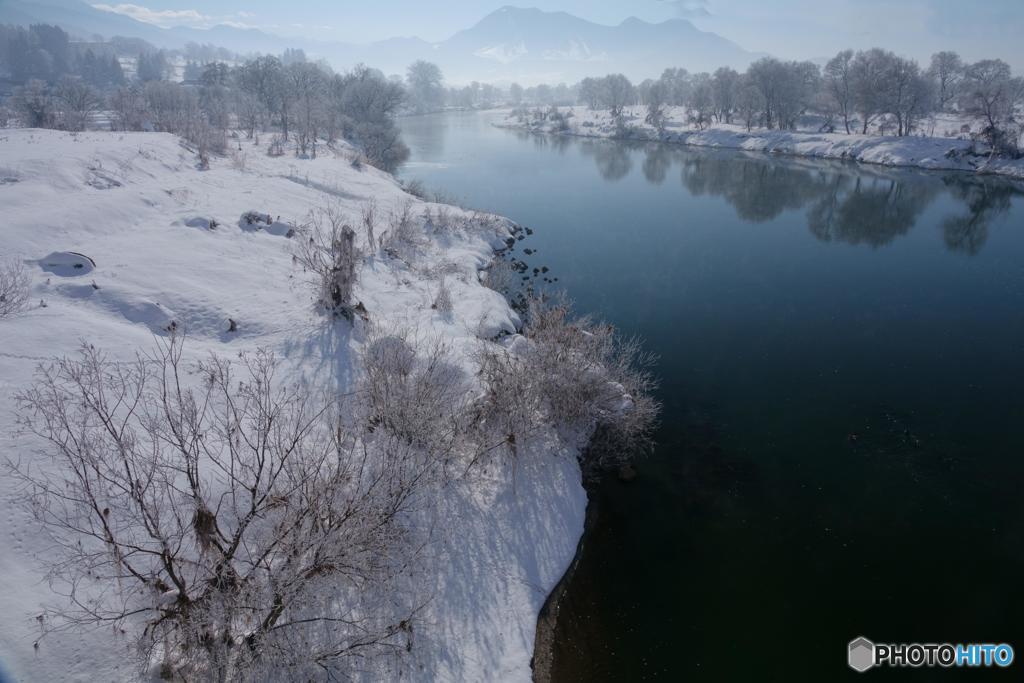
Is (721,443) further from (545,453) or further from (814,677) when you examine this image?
(814,677)

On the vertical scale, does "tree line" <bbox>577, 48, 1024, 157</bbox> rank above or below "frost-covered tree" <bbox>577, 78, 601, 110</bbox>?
below

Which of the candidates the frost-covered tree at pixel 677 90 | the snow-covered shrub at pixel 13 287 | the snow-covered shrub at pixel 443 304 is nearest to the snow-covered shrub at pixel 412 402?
the snow-covered shrub at pixel 443 304

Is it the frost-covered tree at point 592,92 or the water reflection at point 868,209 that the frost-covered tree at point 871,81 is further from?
the frost-covered tree at point 592,92

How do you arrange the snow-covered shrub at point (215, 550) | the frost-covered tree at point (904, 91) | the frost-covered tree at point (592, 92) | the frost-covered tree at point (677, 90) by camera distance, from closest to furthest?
the snow-covered shrub at point (215, 550) < the frost-covered tree at point (904, 91) < the frost-covered tree at point (677, 90) < the frost-covered tree at point (592, 92)

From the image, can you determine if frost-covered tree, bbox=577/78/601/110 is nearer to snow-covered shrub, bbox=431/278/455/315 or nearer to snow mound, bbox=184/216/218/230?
snow mound, bbox=184/216/218/230

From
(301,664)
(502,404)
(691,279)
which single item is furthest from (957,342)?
(301,664)

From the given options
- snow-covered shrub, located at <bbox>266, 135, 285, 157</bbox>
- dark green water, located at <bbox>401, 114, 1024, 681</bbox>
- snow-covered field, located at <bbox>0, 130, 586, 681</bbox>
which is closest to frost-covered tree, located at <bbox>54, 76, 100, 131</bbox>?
snow-covered shrub, located at <bbox>266, 135, 285, 157</bbox>

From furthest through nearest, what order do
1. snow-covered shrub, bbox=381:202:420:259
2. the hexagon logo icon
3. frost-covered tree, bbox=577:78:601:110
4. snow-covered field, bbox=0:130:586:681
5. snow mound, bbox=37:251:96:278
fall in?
1. frost-covered tree, bbox=577:78:601:110
2. snow-covered shrub, bbox=381:202:420:259
3. snow mound, bbox=37:251:96:278
4. the hexagon logo icon
5. snow-covered field, bbox=0:130:586:681
